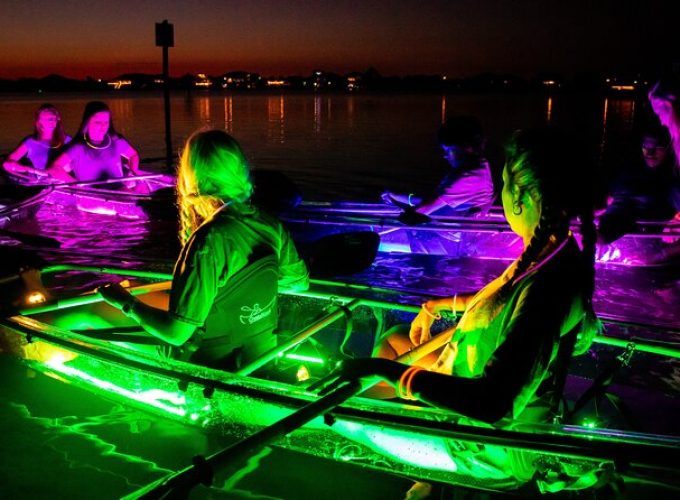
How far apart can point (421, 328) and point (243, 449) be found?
156cm

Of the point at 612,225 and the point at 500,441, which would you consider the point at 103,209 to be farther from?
the point at 500,441

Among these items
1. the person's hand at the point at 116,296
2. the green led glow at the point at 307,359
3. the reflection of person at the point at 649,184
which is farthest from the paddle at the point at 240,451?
the reflection of person at the point at 649,184

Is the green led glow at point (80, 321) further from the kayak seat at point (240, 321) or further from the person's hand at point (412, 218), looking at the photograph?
the person's hand at point (412, 218)

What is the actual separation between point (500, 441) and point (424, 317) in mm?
1094

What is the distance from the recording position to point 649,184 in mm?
8656

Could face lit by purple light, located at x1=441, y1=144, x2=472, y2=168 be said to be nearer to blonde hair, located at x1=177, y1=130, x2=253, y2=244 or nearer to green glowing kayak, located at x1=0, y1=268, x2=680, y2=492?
green glowing kayak, located at x1=0, y1=268, x2=680, y2=492

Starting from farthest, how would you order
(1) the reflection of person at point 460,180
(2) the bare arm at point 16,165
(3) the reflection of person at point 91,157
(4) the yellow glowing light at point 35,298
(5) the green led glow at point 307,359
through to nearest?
1. (2) the bare arm at point 16,165
2. (3) the reflection of person at point 91,157
3. (1) the reflection of person at point 460,180
4. (4) the yellow glowing light at point 35,298
5. (5) the green led glow at point 307,359

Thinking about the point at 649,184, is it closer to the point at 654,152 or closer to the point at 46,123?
the point at 654,152

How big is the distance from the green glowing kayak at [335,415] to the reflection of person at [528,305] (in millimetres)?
340

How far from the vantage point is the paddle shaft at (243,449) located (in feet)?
7.01

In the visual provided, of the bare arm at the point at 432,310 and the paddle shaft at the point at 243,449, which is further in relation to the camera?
the bare arm at the point at 432,310

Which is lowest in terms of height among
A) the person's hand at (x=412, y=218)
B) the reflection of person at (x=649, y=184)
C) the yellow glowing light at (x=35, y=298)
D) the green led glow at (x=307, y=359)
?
the green led glow at (x=307, y=359)

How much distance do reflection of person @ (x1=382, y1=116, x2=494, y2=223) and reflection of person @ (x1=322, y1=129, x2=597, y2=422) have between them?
16.9ft

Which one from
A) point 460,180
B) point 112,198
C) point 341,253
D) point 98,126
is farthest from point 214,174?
point 98,126
